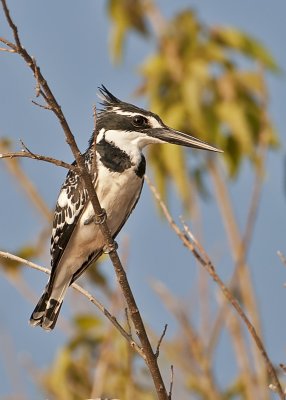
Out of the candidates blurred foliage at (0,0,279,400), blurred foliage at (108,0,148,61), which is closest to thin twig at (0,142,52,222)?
blurred foliage at (0,0,279,400)

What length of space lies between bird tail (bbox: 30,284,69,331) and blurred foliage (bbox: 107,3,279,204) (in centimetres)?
174

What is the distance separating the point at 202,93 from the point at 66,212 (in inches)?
99.6

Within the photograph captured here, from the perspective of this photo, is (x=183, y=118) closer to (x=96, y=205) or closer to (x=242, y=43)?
(x=242, y=43)

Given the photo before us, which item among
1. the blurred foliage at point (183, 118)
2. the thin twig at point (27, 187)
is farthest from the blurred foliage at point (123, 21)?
Answer: the thin twig at point (27, 187)

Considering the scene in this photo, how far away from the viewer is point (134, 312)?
11.7 ft

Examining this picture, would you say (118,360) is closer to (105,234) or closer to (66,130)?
(105,234)

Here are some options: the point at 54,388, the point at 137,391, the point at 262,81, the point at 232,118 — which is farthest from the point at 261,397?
the point at 232,118

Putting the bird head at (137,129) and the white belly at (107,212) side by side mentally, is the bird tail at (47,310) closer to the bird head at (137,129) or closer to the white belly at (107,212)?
the white belly at (107,212)

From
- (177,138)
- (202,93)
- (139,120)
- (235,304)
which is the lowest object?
(235,304)

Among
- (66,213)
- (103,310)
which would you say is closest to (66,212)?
(66,213)

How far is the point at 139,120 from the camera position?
179 inches

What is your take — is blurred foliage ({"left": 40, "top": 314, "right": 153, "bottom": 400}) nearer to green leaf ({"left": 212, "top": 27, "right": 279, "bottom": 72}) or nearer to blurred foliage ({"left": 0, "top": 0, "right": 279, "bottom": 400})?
blurred foliage ({"left": 0, "top": 0, "right": 279, "bottom": 400})

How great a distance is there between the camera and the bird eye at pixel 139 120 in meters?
4.55

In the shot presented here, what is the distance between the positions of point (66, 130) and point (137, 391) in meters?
3.04
